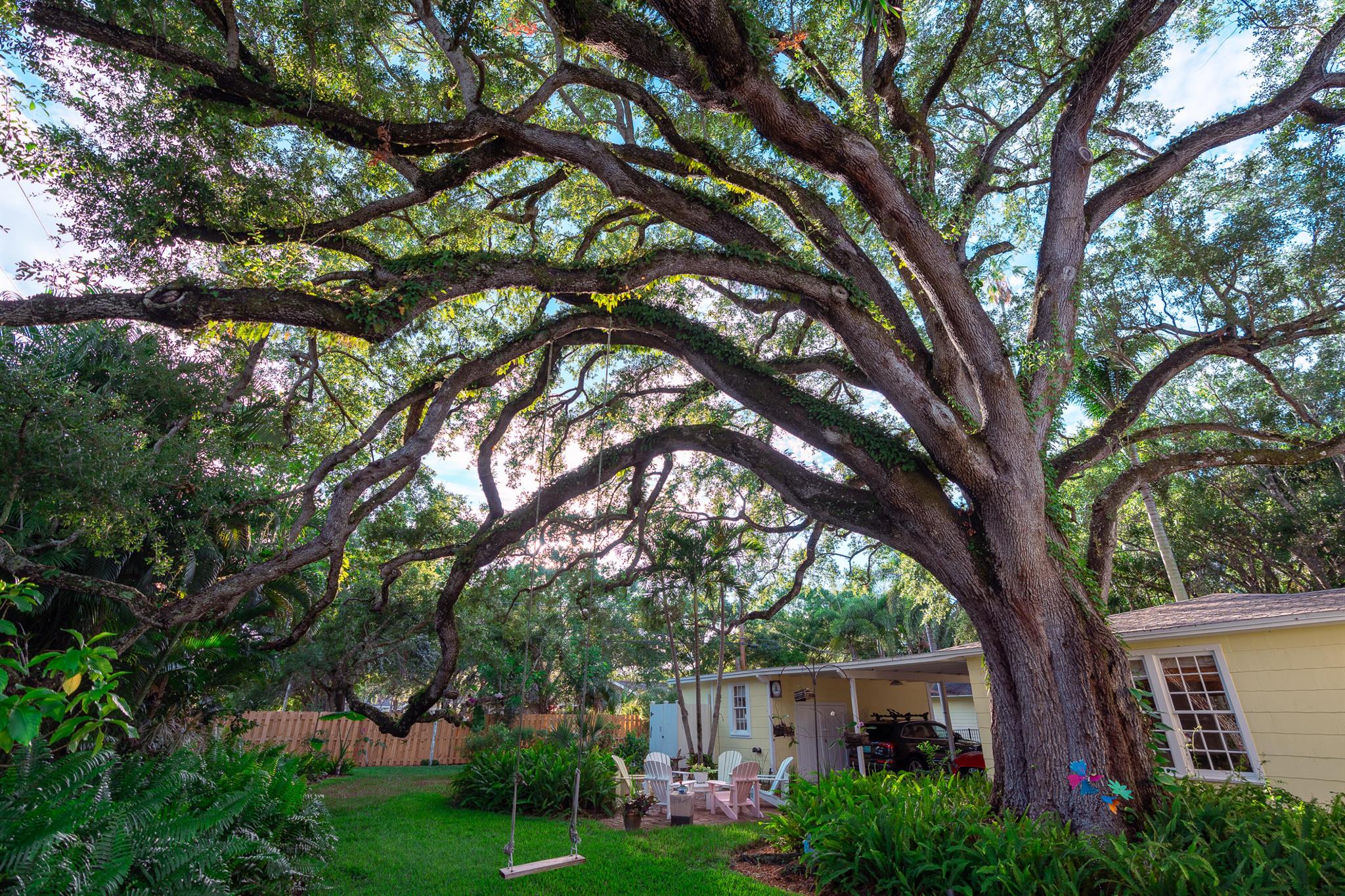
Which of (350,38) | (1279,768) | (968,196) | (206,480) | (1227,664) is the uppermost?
(350,38)

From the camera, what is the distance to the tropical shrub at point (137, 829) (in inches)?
117

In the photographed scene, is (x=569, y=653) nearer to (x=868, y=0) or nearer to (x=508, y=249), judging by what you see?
(x=508, y=249)

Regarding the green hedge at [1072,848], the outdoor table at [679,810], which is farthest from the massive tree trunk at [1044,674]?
the outdoor table at [679,810]

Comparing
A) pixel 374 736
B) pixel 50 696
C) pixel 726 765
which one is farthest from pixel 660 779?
pixel 374 736

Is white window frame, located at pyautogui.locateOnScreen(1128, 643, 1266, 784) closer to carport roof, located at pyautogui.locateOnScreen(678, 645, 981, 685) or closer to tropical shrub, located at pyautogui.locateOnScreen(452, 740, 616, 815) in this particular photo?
carport roof, located at pyautogui.locateOnScreen(678, 645, 981, 685)

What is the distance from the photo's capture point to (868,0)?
482cm

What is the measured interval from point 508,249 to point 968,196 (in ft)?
22.8

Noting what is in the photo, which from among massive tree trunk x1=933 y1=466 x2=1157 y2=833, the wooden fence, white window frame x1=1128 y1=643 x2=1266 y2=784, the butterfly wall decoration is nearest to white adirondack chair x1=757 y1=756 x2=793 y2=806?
the wooden fence

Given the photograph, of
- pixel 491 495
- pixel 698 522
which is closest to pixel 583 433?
pixel 491 495

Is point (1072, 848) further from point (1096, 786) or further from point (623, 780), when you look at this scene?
point (623, 780)

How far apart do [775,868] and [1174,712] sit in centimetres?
649

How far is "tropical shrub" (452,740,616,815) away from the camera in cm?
1062

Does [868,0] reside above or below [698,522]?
above

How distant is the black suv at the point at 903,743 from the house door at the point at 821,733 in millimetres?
1066
